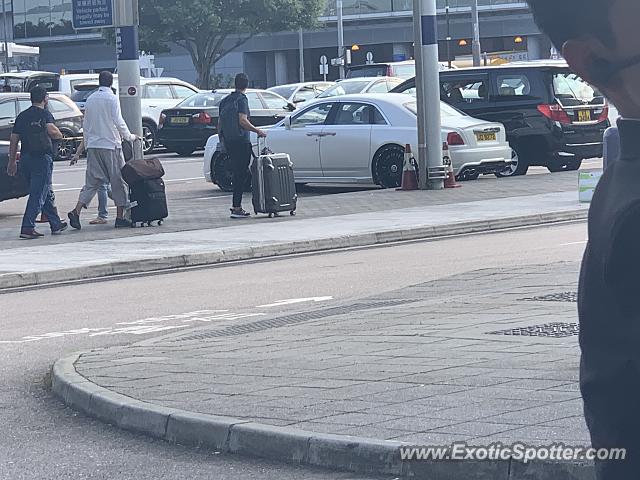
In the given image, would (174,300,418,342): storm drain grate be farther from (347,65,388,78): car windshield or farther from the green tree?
the green tree

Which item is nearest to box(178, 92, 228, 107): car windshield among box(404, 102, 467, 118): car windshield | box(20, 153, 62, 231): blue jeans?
box(404, 102, 467, 118): car windshield

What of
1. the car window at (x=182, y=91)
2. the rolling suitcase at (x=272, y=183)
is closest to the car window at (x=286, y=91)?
the car window at (x=182, y=91)

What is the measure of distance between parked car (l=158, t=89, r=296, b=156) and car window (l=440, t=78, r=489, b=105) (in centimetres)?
883

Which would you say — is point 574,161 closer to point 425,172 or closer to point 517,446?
point 425,172

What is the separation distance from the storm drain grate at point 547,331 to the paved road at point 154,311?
2557 mm

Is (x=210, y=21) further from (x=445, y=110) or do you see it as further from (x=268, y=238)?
(x=268, y=238)

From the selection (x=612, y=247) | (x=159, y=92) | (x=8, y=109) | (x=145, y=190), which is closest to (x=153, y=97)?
(x=159, y=92)

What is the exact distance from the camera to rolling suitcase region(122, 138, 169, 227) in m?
17.9

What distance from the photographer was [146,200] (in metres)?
18.1

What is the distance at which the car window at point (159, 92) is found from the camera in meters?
38.8

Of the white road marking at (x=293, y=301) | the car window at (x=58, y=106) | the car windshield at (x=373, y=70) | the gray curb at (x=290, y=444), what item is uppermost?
the car windshield at (x=373, y=70)

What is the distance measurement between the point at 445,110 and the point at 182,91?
17.5 meters

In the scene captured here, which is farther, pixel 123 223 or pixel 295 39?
pixel 295 39

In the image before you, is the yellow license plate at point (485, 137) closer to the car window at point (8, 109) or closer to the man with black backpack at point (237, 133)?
the man with black backpack at point (237, 133)
